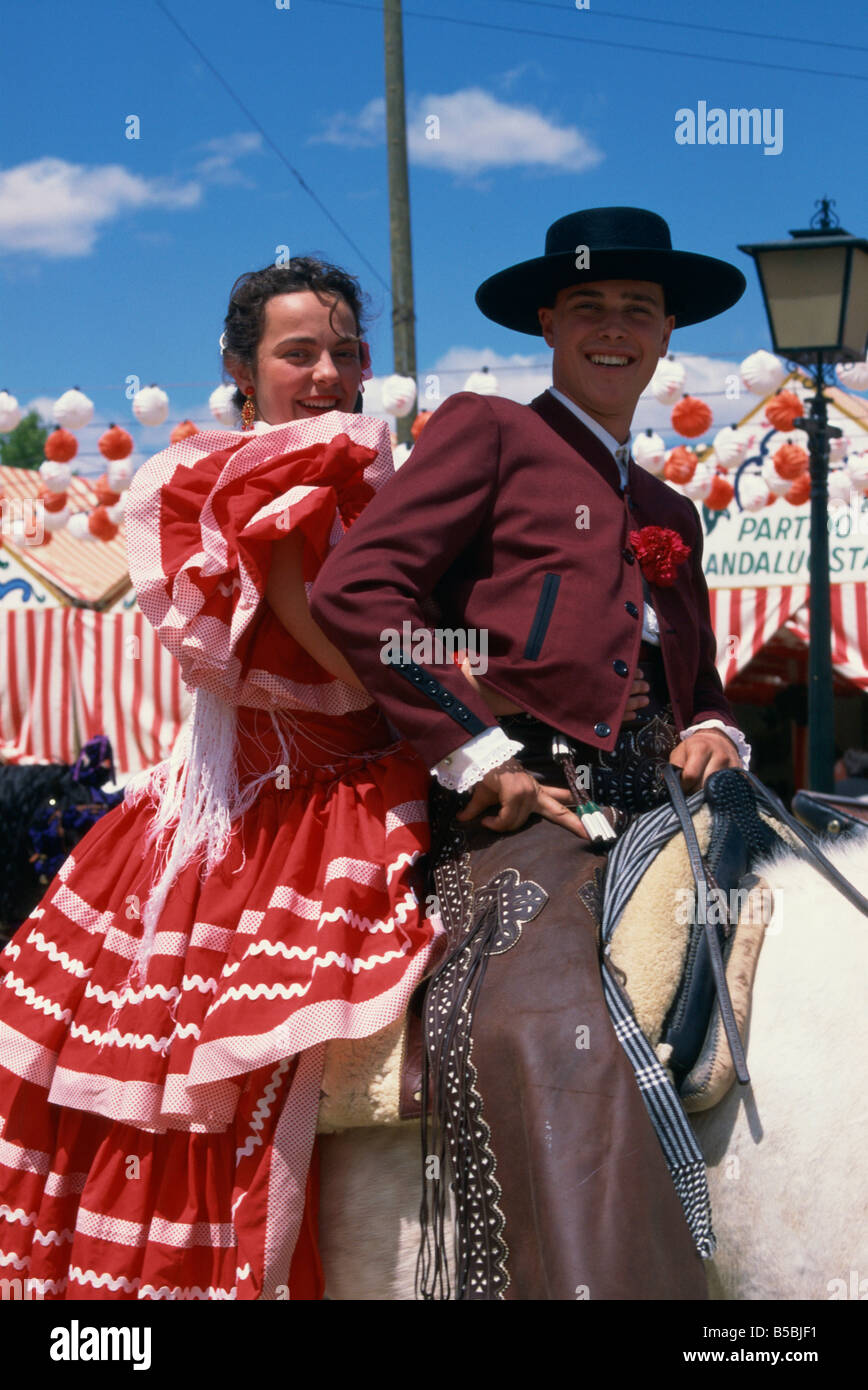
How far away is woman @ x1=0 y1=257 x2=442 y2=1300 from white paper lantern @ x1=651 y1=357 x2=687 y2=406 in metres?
7.47

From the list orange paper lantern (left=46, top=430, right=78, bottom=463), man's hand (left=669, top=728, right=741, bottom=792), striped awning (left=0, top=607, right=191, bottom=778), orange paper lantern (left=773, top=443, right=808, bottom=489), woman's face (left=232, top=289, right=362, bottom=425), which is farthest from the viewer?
striped awning (left=0, top=607, right=191, bottom=778)

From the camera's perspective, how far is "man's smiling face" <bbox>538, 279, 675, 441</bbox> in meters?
2.40

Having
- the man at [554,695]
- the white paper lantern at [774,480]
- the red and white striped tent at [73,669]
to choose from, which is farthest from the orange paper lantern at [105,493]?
the man at [554,695]

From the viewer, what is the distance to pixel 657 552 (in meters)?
2.42

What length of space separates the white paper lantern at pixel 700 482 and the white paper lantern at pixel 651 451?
0.81 ft

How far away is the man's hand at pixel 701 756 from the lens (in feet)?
7.73

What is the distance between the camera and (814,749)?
20.6ft

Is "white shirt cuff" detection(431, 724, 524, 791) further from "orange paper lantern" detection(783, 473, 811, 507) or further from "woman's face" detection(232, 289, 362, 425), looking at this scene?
"orange paper lantern" detection(783, 473, 811, 507)

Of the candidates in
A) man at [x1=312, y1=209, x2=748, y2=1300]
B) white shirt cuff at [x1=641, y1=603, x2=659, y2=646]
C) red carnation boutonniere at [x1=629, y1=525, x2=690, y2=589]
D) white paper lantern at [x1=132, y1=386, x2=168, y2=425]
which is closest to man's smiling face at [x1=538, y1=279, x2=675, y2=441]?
man at [x1=312, y1=209, x2=748, y2=1300]

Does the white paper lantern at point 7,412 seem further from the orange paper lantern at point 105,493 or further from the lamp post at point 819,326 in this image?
the lamp post at point 819,326
